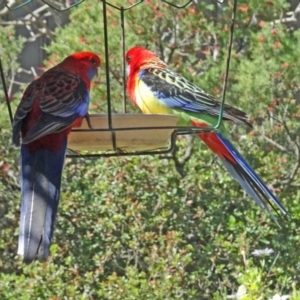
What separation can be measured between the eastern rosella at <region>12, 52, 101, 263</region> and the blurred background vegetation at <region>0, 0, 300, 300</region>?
55.4 inches

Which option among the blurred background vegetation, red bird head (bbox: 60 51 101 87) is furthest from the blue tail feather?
the blurred background vegetation

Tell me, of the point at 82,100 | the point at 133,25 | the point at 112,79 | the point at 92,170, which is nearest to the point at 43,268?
the point at 92,170

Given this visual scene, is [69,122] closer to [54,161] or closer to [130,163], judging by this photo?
[54,161]

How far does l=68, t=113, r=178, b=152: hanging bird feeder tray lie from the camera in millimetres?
2113

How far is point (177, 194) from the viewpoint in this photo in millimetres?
3838

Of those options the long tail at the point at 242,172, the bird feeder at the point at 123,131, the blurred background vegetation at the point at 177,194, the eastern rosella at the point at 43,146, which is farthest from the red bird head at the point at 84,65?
the blurred background vegetation at the point at 177,194

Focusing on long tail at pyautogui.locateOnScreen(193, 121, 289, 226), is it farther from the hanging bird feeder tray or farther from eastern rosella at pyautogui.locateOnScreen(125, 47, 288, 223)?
the hanging bird feeder tray

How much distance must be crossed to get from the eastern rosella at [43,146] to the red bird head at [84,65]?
0.46ft

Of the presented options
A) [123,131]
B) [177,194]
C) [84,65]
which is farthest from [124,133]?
[177,194]

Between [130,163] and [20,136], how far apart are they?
161 cm

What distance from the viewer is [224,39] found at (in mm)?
3936

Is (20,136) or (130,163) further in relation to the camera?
(130,163)

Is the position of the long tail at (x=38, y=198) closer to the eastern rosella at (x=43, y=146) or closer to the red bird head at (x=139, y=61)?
the eastern rosella at (x=43, y=146)

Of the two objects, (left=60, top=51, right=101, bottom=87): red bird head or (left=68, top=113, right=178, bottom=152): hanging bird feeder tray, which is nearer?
(left=68, top=113, right=178, bottom=152): hanging bird feeder tray
